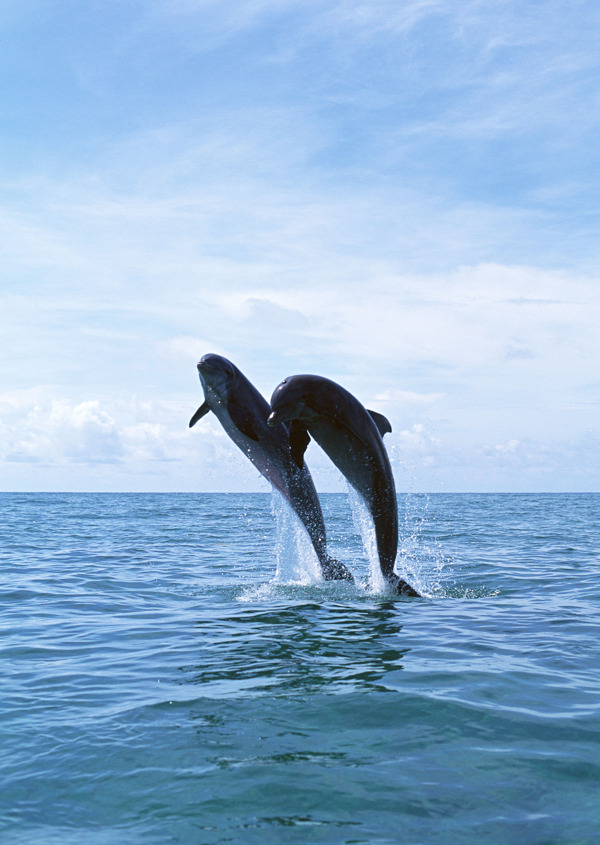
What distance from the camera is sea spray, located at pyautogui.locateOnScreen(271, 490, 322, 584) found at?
545 inches

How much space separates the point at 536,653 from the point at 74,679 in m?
5.39

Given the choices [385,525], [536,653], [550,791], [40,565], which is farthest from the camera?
[40,565]

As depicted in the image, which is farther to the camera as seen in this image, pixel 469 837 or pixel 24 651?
pixel 24 651

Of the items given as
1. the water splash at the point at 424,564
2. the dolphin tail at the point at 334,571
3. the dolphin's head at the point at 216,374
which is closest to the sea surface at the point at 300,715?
the dolphin tail at the point at 334,571

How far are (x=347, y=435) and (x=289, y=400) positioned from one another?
1.29 metres

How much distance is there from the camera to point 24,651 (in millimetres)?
9789

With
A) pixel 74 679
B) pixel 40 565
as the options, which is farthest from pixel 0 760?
pixel 40 565

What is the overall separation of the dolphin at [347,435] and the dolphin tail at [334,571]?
1.19 m

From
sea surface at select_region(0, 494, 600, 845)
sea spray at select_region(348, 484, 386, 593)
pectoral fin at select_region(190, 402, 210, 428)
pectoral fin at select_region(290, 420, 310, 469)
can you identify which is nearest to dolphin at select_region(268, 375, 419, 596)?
pectoral fin at select_region(290, 420, 310, 469)

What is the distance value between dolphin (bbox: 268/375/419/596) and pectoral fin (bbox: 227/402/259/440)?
40.3 inches

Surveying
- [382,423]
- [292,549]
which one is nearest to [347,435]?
[382,423]

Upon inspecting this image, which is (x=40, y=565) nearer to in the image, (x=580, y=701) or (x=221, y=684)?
(x=221, y=684)

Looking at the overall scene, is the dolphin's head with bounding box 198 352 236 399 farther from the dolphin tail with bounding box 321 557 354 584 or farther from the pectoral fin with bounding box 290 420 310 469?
the dolphin tail with bounding box 321 557 354 584

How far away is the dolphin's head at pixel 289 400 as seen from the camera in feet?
34.7
